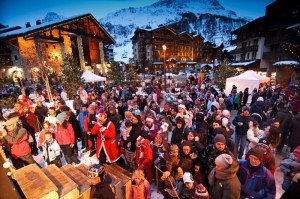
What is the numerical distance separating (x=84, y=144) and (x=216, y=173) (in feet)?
18.0

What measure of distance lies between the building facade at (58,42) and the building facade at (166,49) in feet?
A: 68.7

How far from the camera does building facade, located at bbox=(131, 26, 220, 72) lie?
158ft

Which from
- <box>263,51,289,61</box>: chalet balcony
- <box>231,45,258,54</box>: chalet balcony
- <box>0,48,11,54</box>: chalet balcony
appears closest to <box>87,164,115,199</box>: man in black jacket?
<box>263,51,289,61</box>: chalet balcony

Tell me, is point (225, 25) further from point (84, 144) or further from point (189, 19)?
point (84, 144)

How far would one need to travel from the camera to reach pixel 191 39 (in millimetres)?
56844

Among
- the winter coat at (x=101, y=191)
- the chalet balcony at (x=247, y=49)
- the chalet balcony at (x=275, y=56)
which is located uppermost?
the chalet balcony at (x=247, y=49)

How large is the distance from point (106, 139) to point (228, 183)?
3250mm

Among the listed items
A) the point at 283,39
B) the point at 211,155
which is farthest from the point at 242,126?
the point at 283,39

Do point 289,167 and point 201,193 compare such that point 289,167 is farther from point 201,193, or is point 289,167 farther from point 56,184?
point 56,184

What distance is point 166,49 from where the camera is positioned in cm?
5078

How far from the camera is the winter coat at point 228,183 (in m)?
2.22

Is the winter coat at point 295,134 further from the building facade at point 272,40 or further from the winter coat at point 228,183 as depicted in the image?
the building facade at point 272,40

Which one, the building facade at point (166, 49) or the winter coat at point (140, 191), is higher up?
the building facade at point (166, 49)

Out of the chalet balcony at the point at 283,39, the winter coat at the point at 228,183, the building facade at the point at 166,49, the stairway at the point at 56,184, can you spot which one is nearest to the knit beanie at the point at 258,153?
the winter coat at the point at 228,183
